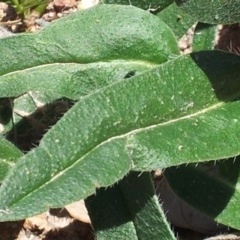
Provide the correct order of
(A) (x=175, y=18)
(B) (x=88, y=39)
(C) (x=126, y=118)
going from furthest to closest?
(A) (x=175, y=18) → (B) (x=88, y=39) → (C) (x=126, y=118)

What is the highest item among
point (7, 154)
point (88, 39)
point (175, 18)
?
point (88, 39)

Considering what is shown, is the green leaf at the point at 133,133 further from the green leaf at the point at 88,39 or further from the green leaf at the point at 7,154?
the green leaf at the point at 7,154

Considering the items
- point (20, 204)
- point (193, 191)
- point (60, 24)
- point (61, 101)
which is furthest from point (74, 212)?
point (20, 204)

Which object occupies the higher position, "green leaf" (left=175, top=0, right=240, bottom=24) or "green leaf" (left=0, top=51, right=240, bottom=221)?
"green leaf" (left=175, top=0, right=240, bottom=24)

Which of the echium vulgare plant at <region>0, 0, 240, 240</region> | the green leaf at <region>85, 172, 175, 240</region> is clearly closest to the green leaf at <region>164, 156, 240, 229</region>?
the echium vulgare plant at <region>0, 0, 240, 240</region>

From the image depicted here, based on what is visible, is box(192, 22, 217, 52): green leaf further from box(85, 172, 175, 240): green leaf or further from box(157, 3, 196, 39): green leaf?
box(85, 172, 175, 240): green leaf

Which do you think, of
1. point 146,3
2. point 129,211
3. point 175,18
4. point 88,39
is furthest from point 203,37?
point 129,211

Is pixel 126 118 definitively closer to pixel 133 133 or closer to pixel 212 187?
pixel 133 133

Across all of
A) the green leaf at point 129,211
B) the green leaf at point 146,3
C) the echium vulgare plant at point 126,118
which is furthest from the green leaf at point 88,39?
the green leaf at point 129,211
